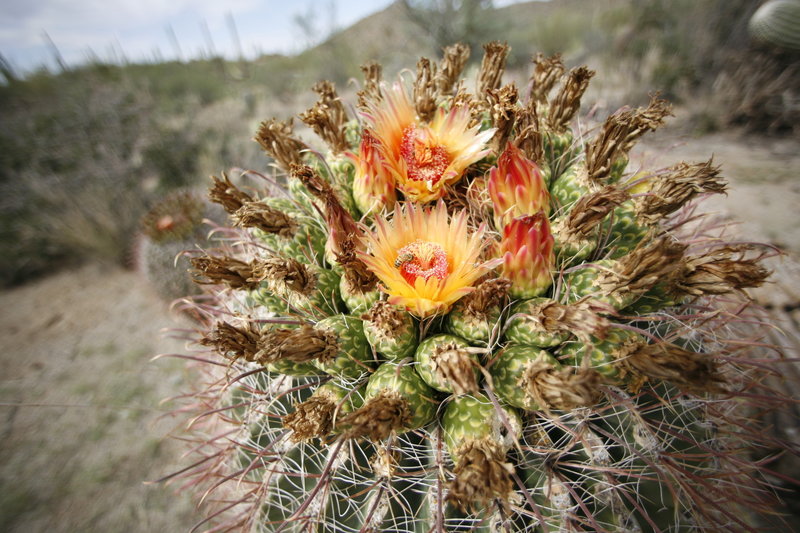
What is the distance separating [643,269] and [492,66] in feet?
3.27

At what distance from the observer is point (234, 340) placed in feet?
3.63

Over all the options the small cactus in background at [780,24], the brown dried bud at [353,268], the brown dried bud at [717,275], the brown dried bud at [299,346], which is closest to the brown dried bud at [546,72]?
the brown dried bud at [717,275]

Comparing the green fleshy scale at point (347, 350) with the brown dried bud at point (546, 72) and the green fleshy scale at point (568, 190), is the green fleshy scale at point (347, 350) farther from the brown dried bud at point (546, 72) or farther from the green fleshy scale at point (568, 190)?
the brown dried bud at point (546, 72)

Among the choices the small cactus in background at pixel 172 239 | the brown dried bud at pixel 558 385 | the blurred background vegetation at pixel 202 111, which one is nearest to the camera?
the brown dried bud at pixel 558 385

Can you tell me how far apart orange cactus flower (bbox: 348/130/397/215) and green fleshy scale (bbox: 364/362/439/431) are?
1.69 ft

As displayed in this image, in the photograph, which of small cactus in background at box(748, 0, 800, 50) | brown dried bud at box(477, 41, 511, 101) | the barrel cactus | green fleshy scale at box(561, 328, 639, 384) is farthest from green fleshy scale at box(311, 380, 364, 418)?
small cactus in background at box(748, 0, 800, 50)

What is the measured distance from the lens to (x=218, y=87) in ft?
41.1

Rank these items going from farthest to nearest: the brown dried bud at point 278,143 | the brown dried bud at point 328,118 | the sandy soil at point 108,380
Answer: the sandy soil at point 108,380 < the brown dried bud at point 278,143 < the brown dried bud at point 328,118

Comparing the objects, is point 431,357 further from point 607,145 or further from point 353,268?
point 607,145

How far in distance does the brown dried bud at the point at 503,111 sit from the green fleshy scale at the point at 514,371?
26.4 inches

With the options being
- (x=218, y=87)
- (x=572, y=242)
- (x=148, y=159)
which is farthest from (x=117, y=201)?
(x=218, y=87)

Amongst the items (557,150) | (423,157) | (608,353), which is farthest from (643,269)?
(423,157)

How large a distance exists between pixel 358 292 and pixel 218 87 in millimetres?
A: 14044

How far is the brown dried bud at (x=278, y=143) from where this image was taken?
153 centimetres
